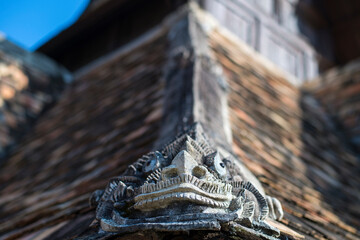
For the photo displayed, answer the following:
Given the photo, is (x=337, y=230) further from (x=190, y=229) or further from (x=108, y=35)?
(x=108, y=35)

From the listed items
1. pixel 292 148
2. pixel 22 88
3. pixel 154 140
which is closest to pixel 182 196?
pixel 154 140

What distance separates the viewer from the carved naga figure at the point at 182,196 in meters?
1.64

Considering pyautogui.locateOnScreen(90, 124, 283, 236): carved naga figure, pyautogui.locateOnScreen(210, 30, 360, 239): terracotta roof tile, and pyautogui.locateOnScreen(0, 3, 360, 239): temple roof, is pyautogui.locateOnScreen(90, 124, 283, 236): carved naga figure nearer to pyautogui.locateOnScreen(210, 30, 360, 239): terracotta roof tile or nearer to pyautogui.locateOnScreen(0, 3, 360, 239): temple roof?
pyautogui.locateOnScreen(0, 3, 360, 239): temple roof

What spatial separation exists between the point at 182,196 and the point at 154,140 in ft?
3.16

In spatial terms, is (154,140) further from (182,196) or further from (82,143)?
(82,143)

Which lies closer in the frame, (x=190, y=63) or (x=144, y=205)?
(x=144, y=205)

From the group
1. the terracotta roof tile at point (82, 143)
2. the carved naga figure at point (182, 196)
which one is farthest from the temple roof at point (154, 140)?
the carved naga figure at point (182, 196)

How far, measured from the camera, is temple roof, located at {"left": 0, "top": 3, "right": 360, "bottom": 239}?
2555 mm

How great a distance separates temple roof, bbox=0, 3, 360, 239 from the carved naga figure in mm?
Answer: 112

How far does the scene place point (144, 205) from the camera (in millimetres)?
1730

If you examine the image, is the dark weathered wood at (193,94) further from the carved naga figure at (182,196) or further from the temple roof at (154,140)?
the carved naga figure at (182,196)

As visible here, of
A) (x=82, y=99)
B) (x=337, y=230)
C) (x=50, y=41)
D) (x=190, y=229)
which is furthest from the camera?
(x=50, y=41)

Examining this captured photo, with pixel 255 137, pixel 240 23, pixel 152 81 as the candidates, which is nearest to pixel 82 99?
pixel 152 81

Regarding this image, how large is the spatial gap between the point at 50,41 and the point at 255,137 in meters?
3.78
